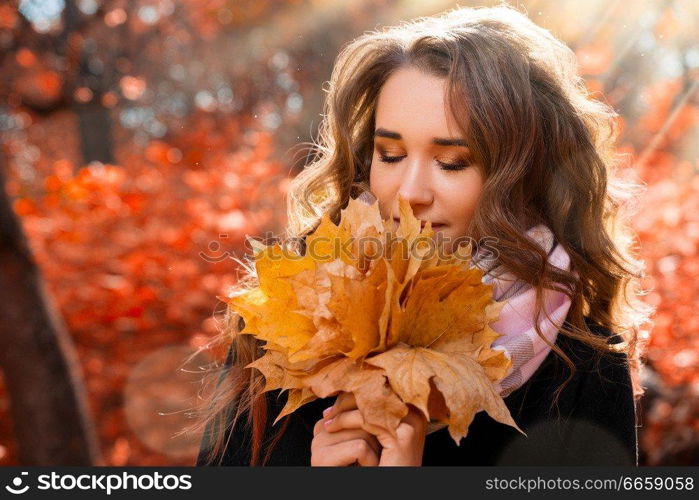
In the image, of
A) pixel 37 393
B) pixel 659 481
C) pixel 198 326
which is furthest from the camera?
pixel 198 326

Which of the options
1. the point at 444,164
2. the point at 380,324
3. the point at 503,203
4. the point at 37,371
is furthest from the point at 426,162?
the point at 37,371

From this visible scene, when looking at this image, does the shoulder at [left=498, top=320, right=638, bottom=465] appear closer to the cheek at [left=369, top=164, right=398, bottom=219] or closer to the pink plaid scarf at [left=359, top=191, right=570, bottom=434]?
the pink plaid scarf at [left=359, top=191, right=570, bottom=434]

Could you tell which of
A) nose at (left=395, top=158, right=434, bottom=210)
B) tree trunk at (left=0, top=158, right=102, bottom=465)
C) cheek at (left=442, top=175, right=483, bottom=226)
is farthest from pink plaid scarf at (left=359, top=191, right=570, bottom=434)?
tree trunk at (left=0, top=158, right=102, bottom=465)

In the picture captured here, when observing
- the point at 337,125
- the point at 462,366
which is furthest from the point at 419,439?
the point at 337,125

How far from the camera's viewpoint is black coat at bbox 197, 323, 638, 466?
7.04ft

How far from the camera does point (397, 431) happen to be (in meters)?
1.59

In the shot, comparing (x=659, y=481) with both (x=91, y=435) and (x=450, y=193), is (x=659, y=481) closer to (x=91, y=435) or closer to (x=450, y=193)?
(x=450, y=193)

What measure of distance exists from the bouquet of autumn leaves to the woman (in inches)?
14.3

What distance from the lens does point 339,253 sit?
1.62 meters

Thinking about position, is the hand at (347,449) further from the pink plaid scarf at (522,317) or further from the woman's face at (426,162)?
the woman's face at (426,162)

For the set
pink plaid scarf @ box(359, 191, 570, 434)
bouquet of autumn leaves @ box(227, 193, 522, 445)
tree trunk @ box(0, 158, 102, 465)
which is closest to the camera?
bouquet of autumn leaves @ box(227, 193, 522, 445)

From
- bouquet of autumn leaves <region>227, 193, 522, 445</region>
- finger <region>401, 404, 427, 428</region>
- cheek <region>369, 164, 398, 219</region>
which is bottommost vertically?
finger <region>401, 404, 427, 428</region>

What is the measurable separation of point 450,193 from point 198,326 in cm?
482

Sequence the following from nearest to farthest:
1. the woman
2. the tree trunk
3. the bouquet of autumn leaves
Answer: the bouquet of autumn leaves
the woman
the tree trunk
